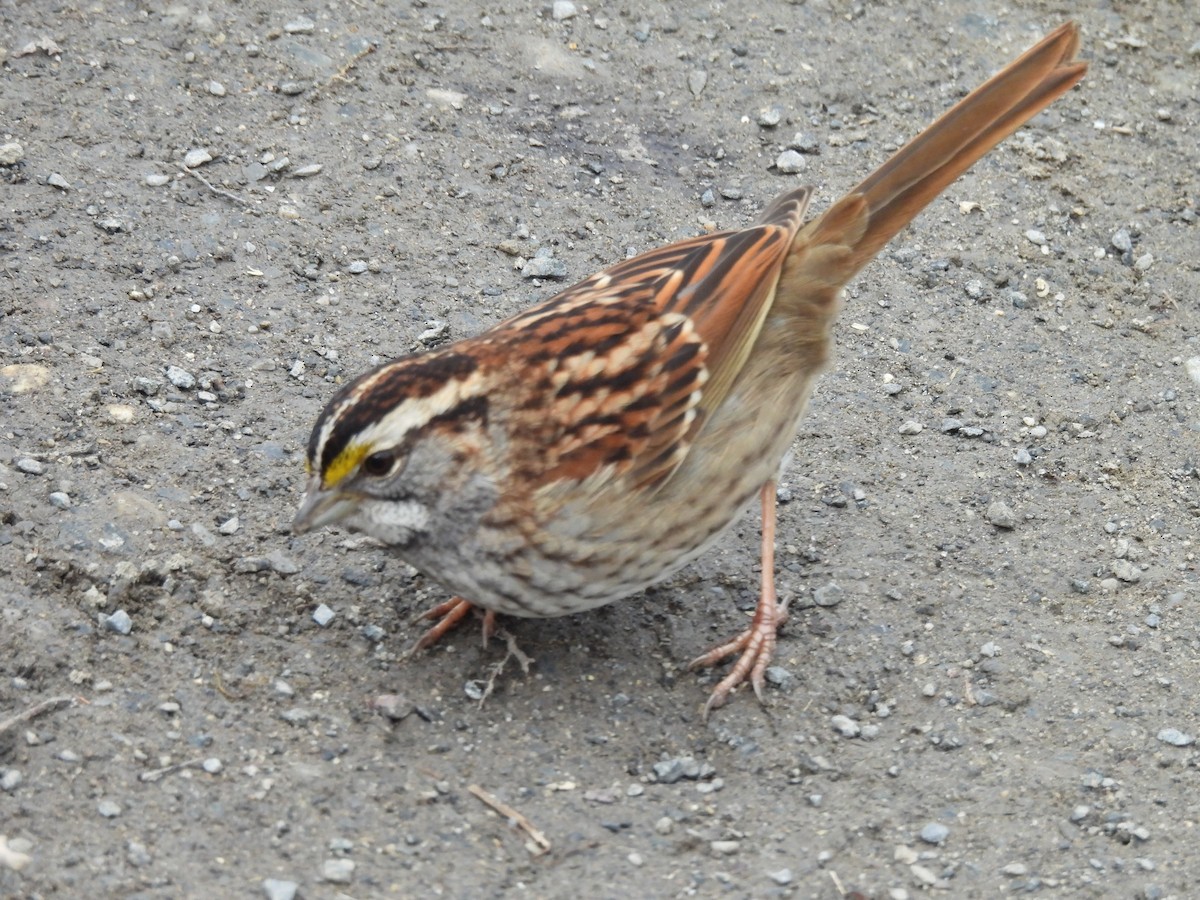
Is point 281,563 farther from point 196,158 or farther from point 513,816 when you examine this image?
point 196,158

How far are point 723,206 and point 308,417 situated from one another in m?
2.10

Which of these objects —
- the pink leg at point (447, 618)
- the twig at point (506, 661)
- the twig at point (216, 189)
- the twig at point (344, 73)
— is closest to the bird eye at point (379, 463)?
the pink leg at point (447, 618)

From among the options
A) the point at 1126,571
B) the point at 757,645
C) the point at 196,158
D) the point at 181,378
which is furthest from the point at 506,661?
the point at 196,158

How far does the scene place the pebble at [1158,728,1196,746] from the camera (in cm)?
437

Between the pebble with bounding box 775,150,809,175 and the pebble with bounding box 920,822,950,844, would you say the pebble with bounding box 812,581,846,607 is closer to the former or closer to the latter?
the pebble with bounding box 920,822,950,844

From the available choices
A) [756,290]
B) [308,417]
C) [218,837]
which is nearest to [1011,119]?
[756,290]

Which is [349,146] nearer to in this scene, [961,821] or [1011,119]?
[1011,119]

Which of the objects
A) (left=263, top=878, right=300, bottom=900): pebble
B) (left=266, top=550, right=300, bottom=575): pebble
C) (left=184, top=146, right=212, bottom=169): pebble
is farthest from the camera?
(left=184, top=146, right=212, bottom=169): pebble

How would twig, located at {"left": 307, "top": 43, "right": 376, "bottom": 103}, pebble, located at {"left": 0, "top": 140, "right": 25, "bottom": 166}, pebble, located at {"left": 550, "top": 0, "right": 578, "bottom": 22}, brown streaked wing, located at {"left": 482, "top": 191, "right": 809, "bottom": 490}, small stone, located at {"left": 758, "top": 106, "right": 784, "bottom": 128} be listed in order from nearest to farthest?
1. brown streaked wing, located at {"left": 482, "top": 191, "right": 809, "bottom": 490}
2. pebble, located at {"left": 0, "top": 140, "right": 25, "bottom": 166}
3. twig, located at {"left": 307, "top": 43, "right": 376, "bottom": 103}
4. small stone, located at {"left": 758, "top": 106, "right": 784, "bottom": 128}
5. pebble, located at {"left": 550, "top": 0, "right": 578, "bottom": 22}

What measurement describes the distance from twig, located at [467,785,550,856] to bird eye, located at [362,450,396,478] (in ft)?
2.88

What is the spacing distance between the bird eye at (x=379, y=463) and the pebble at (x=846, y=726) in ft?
4.91

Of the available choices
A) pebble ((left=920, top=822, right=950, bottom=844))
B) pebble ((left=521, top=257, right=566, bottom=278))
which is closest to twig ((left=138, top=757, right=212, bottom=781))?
pebble ((left=920, top=822, right=950, bottom=844))

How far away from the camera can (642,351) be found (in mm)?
4422

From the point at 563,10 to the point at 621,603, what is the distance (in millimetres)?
3368
